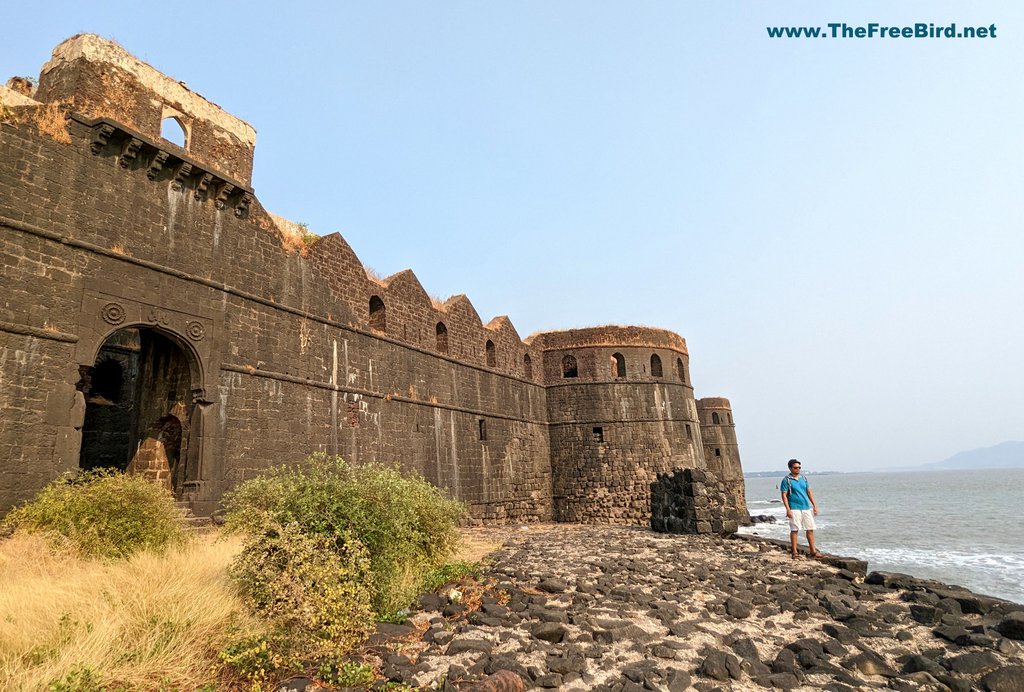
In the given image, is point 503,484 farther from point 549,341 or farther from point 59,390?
point 59,390

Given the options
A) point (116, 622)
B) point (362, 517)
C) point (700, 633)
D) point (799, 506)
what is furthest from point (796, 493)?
point (116, 622)

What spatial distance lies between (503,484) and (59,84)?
50.0ft

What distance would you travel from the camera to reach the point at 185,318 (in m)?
10.2

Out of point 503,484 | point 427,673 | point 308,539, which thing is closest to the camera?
point 427,673

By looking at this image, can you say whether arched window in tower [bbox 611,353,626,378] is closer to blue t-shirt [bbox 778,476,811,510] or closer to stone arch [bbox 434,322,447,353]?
stone arch [bbox 434,322,447,353]

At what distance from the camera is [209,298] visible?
34.9 feet

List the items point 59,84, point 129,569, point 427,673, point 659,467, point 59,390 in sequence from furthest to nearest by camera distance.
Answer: point 659,467, point 59,84, point 59,390, point 129,569, point 427,673

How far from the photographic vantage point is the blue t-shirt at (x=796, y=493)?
9.79 m

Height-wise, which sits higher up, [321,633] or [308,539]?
[308,539]

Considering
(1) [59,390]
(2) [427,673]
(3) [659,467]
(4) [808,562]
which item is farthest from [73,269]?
(3) [659,467]

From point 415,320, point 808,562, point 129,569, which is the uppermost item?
point 415,320

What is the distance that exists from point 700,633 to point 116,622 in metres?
5.38

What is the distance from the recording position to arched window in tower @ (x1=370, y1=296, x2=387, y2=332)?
49.4 feet

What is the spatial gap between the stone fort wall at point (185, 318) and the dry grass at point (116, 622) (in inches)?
129
